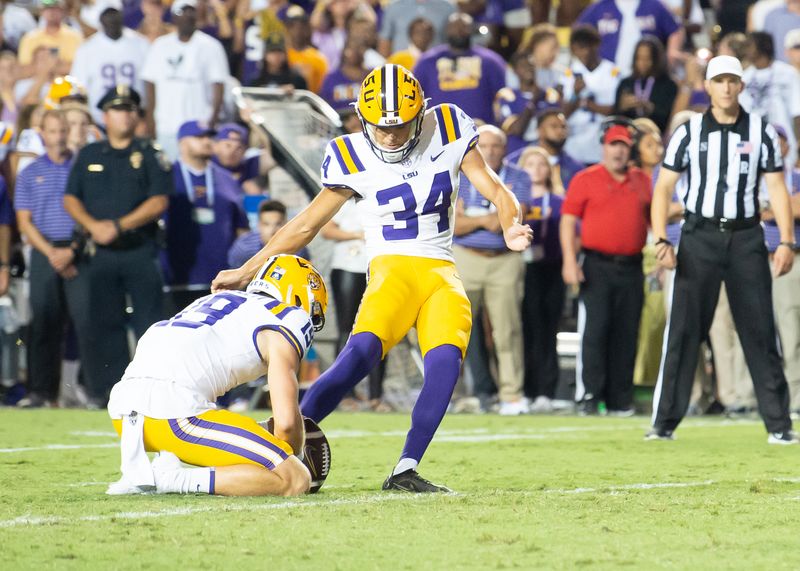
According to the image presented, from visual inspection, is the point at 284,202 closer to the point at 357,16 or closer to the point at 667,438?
the point at 357,16

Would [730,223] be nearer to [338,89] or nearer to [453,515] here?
[453,515]

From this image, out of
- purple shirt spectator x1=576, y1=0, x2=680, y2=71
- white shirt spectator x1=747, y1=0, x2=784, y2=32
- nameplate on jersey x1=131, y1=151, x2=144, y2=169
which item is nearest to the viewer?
nameplate on jersey x1=131, y1=151, x2=144, y2=169

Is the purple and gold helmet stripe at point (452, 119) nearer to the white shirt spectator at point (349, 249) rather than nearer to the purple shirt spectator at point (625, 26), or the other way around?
the white shirt spectator at point (349, 249)

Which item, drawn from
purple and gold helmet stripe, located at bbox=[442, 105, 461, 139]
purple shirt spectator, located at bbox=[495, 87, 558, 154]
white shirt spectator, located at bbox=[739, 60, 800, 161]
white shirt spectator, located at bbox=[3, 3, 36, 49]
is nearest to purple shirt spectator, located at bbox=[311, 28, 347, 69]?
purple shirt spectator, located at bbox=[495, 87, 558, 154]

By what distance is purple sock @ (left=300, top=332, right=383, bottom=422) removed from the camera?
6.20m

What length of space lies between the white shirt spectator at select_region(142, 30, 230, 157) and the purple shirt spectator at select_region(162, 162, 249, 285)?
6.44 ft

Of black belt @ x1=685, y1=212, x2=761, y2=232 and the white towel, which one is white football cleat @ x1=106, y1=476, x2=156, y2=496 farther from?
black belt @ x1=685, y1=212, x2=761, y2=232

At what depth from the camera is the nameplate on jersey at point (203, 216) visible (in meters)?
11.8

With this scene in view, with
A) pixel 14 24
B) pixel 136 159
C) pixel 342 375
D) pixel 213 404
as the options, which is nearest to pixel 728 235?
pixel 342 375

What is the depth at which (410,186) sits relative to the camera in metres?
6.43

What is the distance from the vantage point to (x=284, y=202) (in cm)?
1266

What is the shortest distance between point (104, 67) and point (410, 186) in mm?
8214

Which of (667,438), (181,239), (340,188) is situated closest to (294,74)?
(181,239)

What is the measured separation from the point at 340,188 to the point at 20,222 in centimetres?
563
